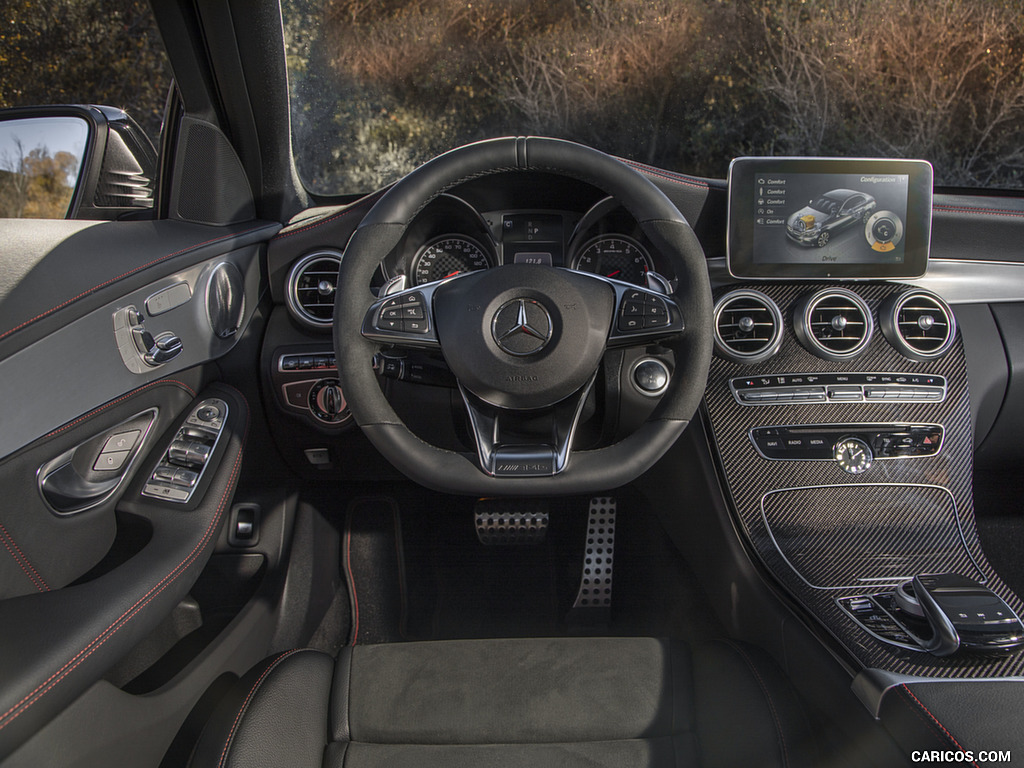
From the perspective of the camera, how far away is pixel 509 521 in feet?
6.47

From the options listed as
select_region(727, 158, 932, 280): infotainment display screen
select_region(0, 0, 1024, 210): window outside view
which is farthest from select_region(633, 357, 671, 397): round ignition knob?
select_region(0, 0, 1024, 210): window outside view

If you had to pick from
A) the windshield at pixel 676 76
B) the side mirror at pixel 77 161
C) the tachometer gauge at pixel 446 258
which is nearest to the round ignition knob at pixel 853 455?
the windshield at pixel 676 76

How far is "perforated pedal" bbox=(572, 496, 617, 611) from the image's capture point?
216 cm

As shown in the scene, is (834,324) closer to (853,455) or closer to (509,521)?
(853,455)

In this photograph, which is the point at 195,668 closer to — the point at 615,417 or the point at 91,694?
the point at 91,694

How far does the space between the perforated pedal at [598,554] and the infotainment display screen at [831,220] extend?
84 cm

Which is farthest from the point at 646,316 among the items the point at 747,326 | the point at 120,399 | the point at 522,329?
the point at 120,399

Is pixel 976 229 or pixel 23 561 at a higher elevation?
pixel 976 229

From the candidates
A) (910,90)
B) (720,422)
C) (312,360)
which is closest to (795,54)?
(910,90)

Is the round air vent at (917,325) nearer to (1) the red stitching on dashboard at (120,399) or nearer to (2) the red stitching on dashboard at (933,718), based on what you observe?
(2) the red stitching on dashboard at (933,718)

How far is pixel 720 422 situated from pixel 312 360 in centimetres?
108

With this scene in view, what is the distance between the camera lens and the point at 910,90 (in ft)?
5.89

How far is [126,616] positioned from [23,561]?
222 millimetres

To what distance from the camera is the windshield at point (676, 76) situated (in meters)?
1.75
